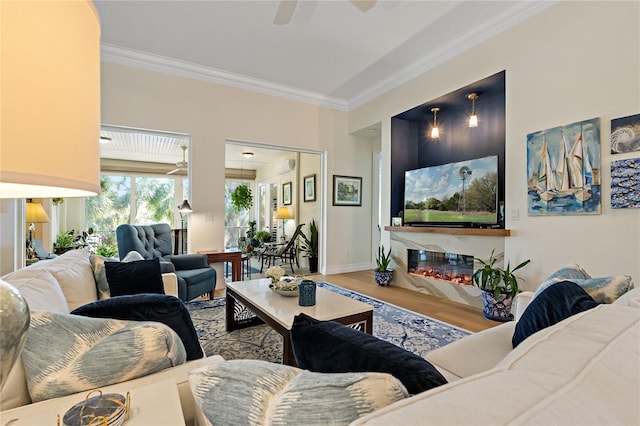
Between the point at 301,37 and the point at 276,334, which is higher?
the point at 301,37

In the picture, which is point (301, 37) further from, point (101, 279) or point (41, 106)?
point (41, 106)

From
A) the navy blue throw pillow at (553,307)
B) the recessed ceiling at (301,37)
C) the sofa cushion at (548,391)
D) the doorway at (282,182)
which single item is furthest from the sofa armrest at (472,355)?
the doorway at (282,182)

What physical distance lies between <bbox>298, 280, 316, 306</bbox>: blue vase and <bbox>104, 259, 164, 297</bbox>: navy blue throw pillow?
3.38 ft

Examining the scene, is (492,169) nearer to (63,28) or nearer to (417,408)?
(417,408)

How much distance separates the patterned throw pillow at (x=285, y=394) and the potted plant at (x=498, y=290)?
9.93 ft

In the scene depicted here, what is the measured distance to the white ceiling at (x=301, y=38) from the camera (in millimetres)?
2939

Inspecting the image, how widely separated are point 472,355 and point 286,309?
1172 millimetres

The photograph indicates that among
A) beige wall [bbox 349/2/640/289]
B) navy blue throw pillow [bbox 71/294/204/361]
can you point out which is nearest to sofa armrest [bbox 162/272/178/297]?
navy blue throw pillow [bbox 71/294/204/361]

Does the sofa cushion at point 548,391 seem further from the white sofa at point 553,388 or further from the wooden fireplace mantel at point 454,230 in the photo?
the wooden fireplace mantel at point 454,230

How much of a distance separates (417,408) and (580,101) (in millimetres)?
3292

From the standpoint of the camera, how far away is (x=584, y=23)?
2559 millimetres

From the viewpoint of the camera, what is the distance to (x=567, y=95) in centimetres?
267

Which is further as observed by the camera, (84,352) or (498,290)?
→ (498,290)

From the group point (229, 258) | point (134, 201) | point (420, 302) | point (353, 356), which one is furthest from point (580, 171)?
point (134, 201)
